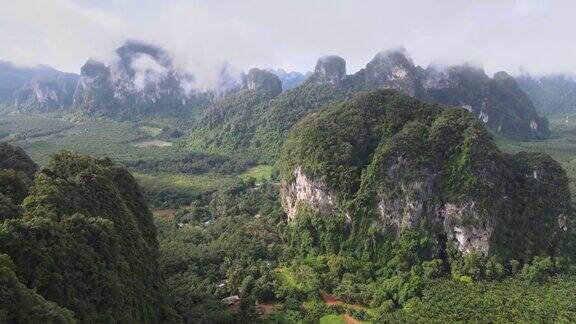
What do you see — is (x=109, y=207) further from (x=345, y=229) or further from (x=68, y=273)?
(x=345, y=229)

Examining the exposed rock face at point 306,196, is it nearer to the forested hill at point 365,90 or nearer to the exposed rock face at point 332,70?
the forested hill at point 365,90

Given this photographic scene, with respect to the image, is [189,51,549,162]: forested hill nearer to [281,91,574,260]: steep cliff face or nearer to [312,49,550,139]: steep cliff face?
[312,49,550,139]: steep cliff face

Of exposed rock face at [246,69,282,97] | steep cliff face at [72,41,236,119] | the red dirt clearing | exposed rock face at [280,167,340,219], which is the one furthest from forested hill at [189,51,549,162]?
the red dirt clearing

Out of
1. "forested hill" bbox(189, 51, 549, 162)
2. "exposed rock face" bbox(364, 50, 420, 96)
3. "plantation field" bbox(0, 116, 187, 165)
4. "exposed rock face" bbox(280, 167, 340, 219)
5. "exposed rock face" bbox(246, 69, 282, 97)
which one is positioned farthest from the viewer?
"exposed rock face" bbox(246, 69, 282, 97)

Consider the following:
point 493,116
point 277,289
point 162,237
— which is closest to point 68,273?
point 277,289

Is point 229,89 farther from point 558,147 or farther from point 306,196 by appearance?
point 306,196

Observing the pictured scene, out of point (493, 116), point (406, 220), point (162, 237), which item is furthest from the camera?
point (493, 116)

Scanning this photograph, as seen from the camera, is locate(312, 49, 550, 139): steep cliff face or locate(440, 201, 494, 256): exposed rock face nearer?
locate(440, 201, 494, 256): exposed rock face
